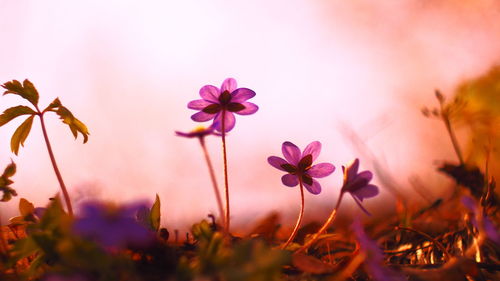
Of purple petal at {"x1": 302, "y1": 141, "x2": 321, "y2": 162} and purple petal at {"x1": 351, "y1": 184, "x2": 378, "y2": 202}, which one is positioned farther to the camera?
purple petal at {"x1": 302, "y1": 141, "x2": 321, "y2": 162}

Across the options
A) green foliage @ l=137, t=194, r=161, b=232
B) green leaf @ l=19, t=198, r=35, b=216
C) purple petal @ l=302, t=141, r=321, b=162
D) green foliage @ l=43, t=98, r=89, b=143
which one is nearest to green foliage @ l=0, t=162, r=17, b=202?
green leaf @ l=19, t=198, r=35, b=216

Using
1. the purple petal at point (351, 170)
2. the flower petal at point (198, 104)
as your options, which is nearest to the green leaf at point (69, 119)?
the flower petal at point (198, 104)

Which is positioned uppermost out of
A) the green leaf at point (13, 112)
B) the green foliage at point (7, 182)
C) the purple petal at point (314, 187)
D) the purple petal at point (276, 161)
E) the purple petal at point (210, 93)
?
the green leaf at point (13, 112)

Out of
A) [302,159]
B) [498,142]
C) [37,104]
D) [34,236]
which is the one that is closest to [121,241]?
[34,236]

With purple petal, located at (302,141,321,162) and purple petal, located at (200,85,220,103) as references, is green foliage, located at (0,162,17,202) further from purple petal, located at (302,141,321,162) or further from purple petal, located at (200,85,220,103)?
purple petal, located at (302,141,321,162)

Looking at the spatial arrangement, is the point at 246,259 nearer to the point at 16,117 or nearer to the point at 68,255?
the point at 68,255

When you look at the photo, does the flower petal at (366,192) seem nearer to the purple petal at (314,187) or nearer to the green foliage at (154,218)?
the purple petal at (314,187)
